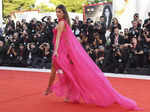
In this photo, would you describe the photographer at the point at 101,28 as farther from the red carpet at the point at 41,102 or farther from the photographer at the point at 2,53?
the photographer at the point at 2,53

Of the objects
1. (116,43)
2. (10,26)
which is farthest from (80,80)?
(10,26)

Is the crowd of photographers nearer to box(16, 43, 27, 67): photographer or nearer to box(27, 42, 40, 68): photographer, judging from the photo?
box(27, 42, 40, 68): photographer

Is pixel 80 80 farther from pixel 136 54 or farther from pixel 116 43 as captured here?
pixel 116 43

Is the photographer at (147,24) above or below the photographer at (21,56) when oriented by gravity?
above

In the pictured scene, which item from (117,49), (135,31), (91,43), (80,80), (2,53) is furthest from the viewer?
(2,53)

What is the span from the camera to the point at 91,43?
8711 millimetres

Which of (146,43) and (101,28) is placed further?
(101,28)

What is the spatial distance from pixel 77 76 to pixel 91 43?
4.75m

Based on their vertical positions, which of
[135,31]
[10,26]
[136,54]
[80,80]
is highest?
[10,26]

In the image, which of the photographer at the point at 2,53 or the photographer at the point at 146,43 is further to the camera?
the photographer at the point at 2,53

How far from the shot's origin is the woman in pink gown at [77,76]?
3.88m

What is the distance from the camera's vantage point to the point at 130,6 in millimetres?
8172

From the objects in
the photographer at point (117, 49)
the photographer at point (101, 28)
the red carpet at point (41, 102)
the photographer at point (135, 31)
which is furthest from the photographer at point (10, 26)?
the red carpet at point (41, 102)

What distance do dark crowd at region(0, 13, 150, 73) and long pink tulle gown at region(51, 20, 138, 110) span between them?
167 inches
